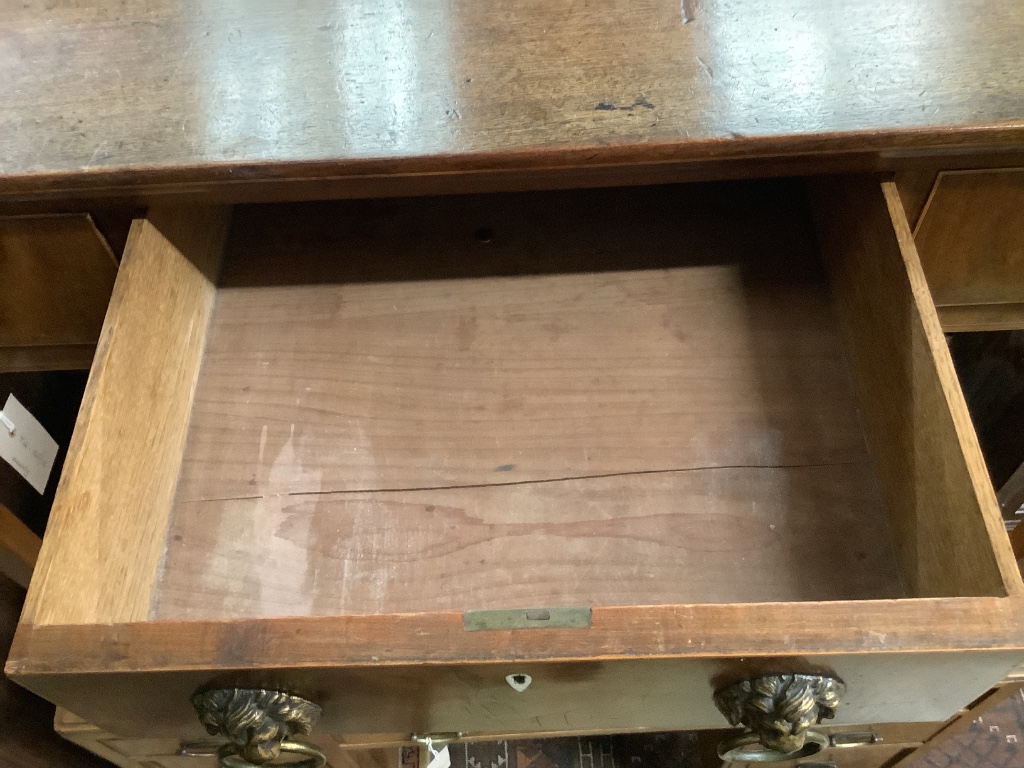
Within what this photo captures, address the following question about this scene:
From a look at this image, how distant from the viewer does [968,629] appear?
423 mm

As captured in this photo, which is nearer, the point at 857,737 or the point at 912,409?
the point at 912,409

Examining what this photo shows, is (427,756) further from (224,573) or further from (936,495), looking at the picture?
(936,495)

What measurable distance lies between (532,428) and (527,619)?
236mm

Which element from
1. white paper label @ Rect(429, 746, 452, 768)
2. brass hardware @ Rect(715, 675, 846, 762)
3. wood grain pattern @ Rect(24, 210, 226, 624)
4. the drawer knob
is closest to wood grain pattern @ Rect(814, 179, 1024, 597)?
brass hardware @ Rect(715, 675, 846, 762)

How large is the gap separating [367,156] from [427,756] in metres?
0.63

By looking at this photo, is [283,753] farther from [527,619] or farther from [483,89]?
[483,89]

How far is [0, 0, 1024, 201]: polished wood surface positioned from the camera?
55 cm

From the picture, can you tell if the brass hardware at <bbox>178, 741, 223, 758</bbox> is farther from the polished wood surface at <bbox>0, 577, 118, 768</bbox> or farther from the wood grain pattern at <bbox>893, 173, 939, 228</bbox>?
the wood grain pattern at <bbox>893, 173, 939, 228</bbox>

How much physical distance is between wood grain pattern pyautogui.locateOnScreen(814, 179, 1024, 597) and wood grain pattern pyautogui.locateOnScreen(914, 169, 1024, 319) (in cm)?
6

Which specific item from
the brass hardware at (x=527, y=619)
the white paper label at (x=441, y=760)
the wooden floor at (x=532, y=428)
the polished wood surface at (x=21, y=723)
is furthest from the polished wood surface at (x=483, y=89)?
the white paper label at (x=441, y=760)

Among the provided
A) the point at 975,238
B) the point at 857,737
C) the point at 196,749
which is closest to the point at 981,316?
the point at 975,238

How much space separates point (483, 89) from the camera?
0.59 metres

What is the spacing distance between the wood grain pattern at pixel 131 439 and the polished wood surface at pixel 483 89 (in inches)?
3.3

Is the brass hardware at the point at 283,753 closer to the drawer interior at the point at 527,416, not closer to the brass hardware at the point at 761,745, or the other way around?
the drawer interior at the point at 527,416
